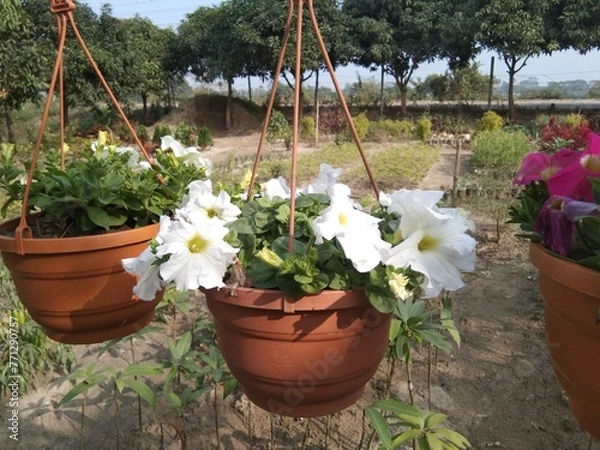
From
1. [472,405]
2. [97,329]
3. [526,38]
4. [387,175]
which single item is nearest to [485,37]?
[526,38]

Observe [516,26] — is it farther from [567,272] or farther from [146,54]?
[567,272]

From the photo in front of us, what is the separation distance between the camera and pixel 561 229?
70cm

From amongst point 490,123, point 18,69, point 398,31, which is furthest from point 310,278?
point 398,31

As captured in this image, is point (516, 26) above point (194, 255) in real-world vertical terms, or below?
above

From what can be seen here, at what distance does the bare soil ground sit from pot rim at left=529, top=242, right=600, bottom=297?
1.12 metres

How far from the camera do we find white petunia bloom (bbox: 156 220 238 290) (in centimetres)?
78

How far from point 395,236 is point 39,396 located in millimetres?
2155

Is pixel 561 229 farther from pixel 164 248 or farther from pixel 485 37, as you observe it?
pixel 485 37

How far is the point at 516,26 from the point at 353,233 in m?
15.0

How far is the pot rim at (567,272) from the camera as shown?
2.11 feet

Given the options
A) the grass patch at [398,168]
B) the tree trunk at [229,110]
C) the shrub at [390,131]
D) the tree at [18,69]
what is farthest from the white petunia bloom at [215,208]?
the tree trunk at [229,110]

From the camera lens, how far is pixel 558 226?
2.30 ft

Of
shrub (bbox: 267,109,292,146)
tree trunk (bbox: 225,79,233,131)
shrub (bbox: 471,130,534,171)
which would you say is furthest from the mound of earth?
shrub (bbox: 471,130,534,171)

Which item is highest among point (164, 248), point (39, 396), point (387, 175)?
point (164, 248)
